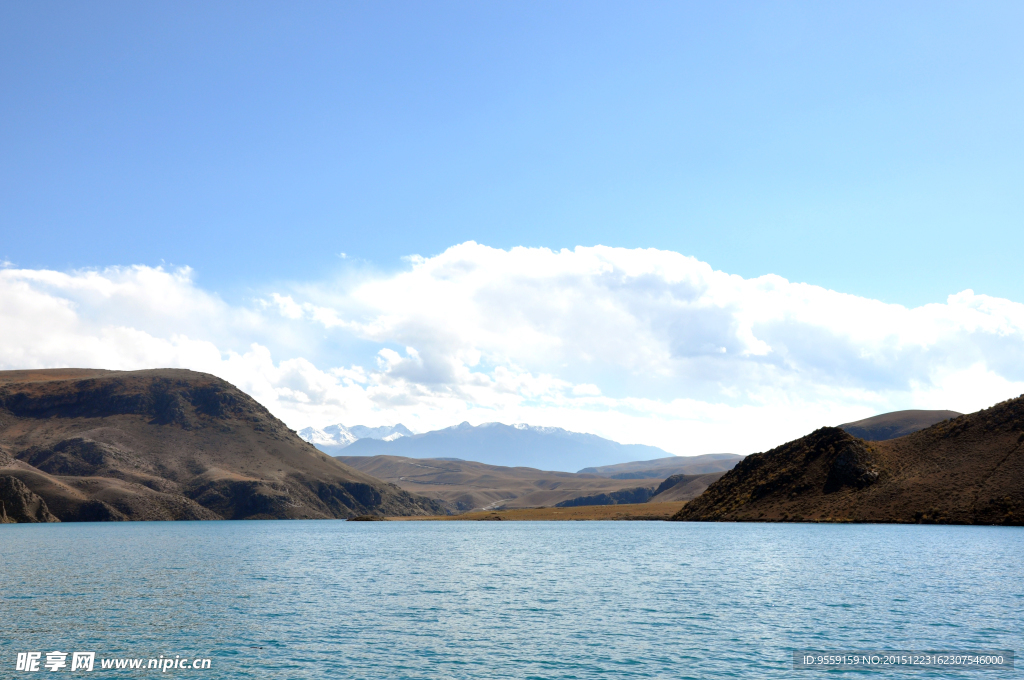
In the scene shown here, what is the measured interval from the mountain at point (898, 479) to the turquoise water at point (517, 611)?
64.9 m

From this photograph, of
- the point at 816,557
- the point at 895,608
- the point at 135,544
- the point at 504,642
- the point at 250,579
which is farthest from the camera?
the point at 135,544

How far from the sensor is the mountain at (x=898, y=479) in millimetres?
140000

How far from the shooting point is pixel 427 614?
45594 millimetres

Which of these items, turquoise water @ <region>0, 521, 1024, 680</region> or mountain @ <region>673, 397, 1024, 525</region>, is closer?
turquoise water @ <region>0, 521, 1024, 680</region>

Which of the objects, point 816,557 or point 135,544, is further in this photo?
point 135,544

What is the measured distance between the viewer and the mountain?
140000mm

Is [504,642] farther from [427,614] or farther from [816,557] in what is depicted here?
[816,557]

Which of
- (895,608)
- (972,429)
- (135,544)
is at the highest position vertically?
(972,429)

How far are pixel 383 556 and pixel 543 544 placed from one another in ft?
103

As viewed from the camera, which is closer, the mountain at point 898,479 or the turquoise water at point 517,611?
the turquoise water at point 517,611

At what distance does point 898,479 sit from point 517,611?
5688 inches

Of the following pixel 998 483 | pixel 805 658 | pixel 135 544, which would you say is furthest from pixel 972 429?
pixel 135 544

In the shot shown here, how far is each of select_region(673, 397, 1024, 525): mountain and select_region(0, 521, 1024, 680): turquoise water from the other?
213ft

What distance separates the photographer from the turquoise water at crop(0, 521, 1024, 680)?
3303 centimetres
